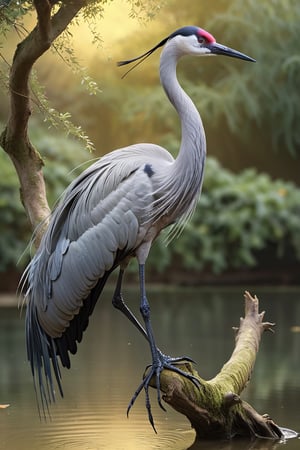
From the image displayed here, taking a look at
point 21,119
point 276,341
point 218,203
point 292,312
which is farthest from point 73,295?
point 218,203

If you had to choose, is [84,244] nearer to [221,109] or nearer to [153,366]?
[153,366]

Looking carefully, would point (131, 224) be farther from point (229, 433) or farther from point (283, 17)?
point (283, 17)

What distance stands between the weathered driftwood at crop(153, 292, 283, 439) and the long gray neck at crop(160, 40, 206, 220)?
2.59ft

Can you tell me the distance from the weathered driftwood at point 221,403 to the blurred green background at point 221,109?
8.31 meters

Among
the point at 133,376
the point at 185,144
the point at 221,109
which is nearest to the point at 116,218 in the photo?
the point at 185,144

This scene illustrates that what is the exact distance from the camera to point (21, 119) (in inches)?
198

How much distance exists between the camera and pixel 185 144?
14.9ft

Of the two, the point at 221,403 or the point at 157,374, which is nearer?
the point at 157,374

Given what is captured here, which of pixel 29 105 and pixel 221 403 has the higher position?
pixel 29 105

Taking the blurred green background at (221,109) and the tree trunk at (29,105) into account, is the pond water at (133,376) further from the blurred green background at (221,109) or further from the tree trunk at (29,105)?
the blurred green background at (221,109)

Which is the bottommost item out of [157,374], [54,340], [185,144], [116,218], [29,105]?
[157,374]

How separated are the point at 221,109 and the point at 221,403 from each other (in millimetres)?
12196

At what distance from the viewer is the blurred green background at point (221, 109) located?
1352 cm

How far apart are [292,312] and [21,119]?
5.70 metres
